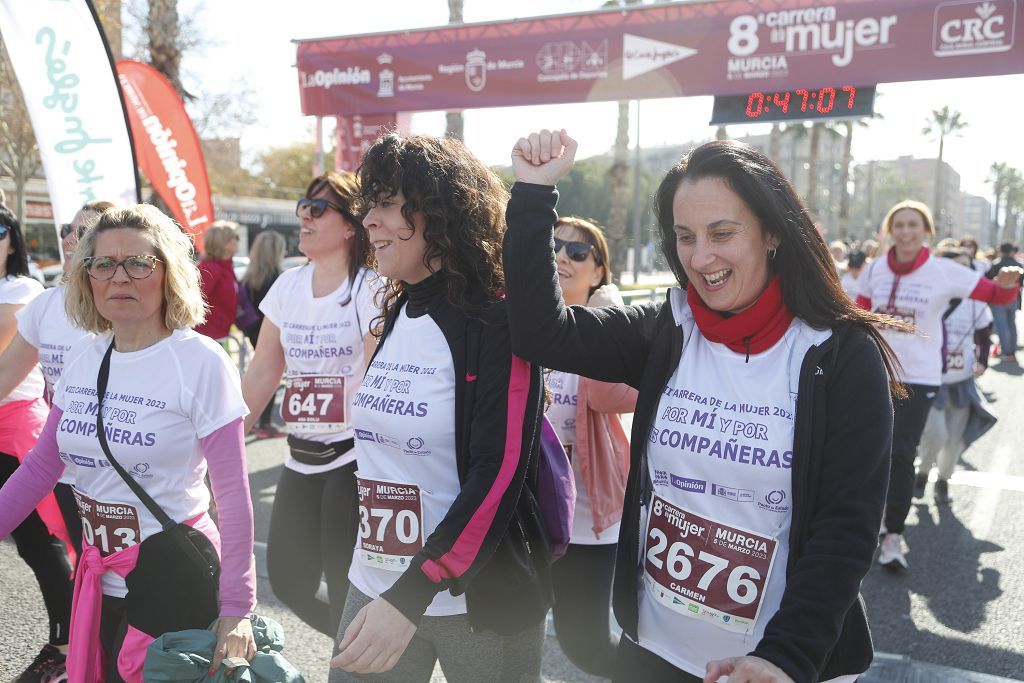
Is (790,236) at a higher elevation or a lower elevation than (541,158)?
lower

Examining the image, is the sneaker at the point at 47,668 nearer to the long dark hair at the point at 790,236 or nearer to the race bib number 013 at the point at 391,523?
the race bib number 013 at the point at 391,523

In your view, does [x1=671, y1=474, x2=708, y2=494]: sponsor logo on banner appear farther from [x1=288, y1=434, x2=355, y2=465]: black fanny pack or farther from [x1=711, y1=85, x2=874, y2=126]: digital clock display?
[x1=711, y1=85, x2=874, y2=126]: digital clock display

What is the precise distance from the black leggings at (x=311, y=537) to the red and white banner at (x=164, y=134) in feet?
14.9

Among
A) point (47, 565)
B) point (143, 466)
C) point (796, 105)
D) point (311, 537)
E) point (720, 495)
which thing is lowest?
point (47, 565)

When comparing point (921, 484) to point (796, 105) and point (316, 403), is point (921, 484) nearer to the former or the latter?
point (316, 403)

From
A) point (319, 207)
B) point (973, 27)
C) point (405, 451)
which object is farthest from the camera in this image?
point (973, 27)

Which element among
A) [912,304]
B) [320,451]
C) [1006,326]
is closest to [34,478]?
[320,451]

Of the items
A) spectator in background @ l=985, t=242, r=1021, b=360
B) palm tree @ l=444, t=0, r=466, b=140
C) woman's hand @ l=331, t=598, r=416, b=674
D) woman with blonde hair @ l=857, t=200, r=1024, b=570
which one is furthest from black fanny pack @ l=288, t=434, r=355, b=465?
spectator in background @ l=985, t=242, r=1021, b=360

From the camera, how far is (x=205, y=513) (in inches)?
98.2

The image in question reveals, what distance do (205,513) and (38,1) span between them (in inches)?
172

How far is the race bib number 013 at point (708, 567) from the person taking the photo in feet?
5.89

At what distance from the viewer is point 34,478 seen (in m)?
2.52

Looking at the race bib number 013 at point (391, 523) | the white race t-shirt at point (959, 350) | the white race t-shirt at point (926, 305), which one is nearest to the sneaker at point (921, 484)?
the white race t-shirt at point (959, 350)

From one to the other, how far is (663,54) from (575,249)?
797cm
